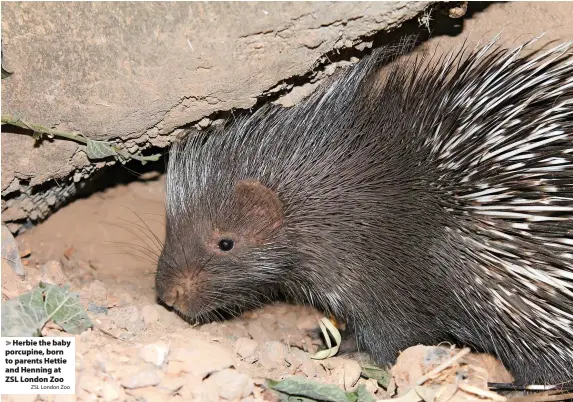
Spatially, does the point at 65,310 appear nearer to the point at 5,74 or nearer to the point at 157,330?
the point at 157,330

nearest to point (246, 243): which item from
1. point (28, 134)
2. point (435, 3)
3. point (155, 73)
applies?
point (155, 73)

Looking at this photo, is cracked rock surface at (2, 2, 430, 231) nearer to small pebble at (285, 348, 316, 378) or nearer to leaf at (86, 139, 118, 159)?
leaf at (86, 139, 118, 159)

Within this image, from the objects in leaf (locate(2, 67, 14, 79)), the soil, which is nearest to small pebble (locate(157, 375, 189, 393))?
the soil

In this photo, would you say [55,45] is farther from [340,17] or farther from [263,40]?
[340,17]

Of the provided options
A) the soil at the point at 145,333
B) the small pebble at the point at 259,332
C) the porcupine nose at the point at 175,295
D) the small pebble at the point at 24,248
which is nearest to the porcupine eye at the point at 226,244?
the porcupine nose at the point at 175,295

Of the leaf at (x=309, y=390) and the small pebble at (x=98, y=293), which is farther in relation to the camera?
the small pebble at (x=98, y=293)

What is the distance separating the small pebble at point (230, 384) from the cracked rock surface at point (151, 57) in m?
1.00

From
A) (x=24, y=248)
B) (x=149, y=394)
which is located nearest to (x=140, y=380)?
(x=149, y=394)

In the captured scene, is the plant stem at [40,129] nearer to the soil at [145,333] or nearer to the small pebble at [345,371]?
the soil at [145,333]

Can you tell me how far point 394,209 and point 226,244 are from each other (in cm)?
70

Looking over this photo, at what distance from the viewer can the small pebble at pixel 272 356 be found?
2621 millimetres

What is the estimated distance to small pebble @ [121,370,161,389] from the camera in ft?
6.93

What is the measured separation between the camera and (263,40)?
230 centimetres

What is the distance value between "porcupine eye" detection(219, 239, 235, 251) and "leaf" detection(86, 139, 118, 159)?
0.57m
